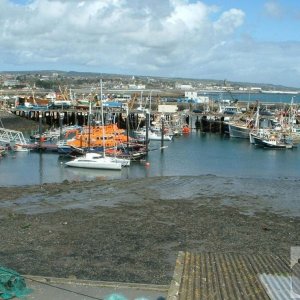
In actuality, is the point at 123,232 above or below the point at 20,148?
above

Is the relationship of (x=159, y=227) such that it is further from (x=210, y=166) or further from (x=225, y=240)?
(x=210, y=166)

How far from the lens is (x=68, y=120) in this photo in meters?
77.1

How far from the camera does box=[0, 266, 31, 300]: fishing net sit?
22.8 feet

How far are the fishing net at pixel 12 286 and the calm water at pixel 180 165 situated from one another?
23.6 m

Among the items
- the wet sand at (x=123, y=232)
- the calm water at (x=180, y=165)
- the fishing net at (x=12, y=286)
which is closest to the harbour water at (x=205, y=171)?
the calm water at (x=180, y=165)

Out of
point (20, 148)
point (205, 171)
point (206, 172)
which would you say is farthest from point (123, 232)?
point (20, 148)

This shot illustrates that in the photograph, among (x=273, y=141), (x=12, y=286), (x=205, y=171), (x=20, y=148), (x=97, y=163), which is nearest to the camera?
(x=12, y=286)

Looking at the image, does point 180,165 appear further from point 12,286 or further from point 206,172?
point 12,286

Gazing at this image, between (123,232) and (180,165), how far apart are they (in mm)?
27352

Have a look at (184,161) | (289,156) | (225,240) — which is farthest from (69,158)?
(225,240)

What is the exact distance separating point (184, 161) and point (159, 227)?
2890 centimetres

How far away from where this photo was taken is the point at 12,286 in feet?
23.2

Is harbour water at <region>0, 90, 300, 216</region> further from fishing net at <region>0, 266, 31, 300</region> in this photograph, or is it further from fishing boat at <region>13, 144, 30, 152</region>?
fishing net at <region>0, 266, 31, 300</region>

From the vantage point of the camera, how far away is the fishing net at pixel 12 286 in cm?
695
